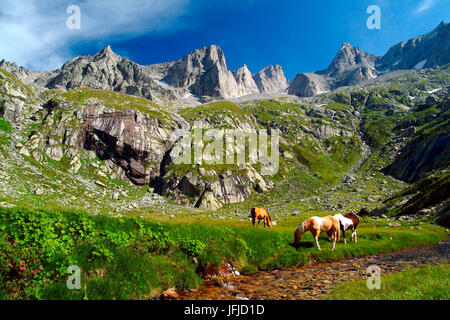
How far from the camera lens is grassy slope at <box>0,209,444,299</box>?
21.5 ft

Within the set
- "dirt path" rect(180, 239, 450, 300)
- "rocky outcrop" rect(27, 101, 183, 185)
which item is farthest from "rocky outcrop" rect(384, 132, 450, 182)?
"rocky outcrop" rect(27, 101, 183, 185)

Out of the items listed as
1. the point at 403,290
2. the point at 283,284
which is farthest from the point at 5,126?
the point at 403,290

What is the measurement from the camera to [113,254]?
29.2 feet

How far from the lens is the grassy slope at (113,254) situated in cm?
655

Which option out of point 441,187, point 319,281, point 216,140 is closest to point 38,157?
point 216,140

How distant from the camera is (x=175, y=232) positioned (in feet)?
Answer: 41.6

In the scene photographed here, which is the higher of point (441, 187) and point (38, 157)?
point (38, 157)

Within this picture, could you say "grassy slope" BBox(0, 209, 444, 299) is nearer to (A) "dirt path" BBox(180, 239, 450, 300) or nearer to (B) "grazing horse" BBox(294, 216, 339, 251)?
(A) "dirt path" BBox(180, 239, 450, 300)

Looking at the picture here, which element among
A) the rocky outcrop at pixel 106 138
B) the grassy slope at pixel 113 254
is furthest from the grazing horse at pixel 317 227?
the rocky outcrop at pixel 106 138

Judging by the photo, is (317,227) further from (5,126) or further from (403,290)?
(5,126)

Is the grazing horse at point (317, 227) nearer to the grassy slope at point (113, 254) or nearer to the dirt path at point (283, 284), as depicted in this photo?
the grassy slope at point (113, 254)

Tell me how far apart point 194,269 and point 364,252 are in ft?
58.7

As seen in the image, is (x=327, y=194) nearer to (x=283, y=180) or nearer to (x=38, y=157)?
(x=283, y=180)

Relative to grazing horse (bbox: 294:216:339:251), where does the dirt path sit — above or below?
below
